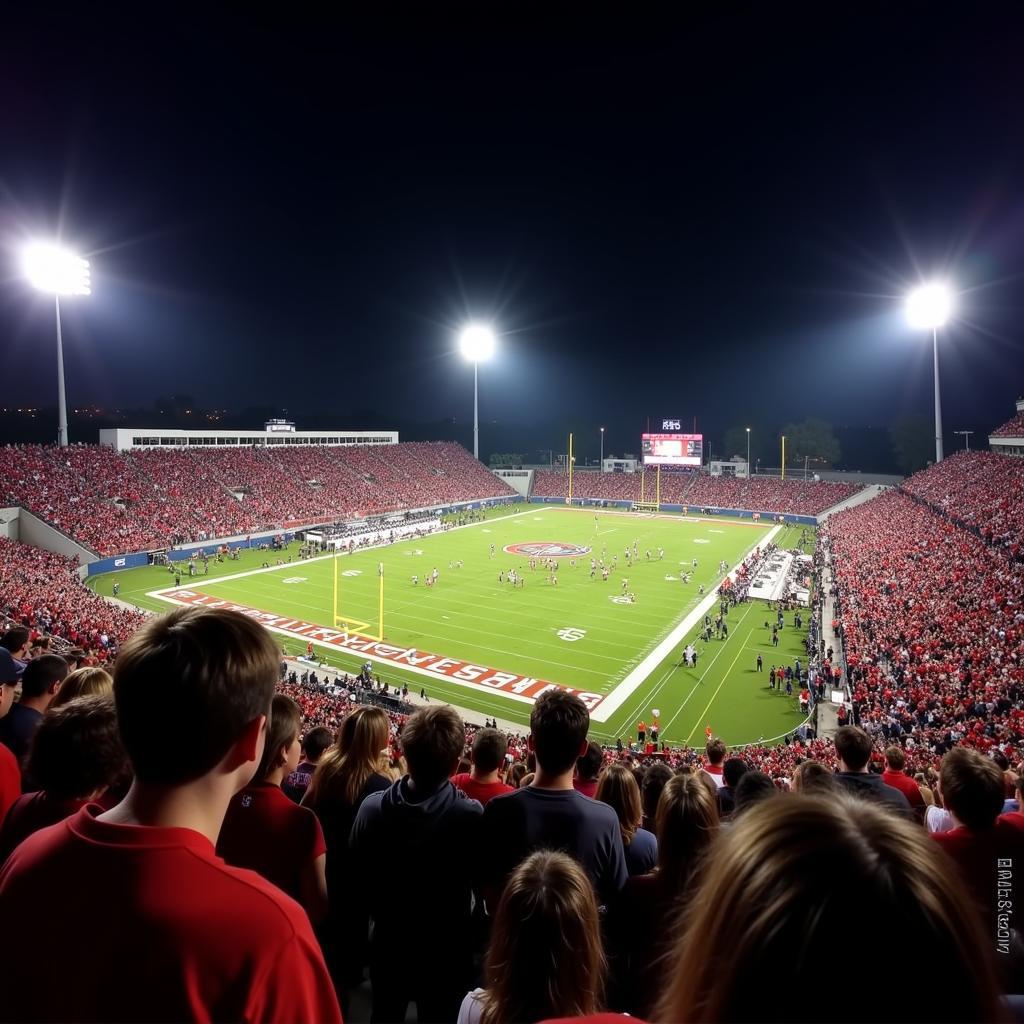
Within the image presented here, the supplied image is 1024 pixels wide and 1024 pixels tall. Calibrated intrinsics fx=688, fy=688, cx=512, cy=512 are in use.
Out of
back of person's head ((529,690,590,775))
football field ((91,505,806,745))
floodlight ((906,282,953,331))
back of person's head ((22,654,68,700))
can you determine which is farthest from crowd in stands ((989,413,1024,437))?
back of person's head ((22,654,68,700))

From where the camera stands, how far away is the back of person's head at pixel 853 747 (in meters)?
6.39

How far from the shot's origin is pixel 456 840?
12.1 ft

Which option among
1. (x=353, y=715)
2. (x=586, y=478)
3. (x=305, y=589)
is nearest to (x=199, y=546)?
(x=305, y=589)

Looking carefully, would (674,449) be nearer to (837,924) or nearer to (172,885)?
(172,885)

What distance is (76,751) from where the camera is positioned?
3326 mm

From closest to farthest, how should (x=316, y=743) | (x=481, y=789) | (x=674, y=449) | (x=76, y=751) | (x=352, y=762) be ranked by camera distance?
(x=76, y=751), (x=352, y=762), (x=481, y=789), (x=316, y=743), (x=674, y=449)

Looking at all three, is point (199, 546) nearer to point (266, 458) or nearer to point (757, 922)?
point (266, 458)

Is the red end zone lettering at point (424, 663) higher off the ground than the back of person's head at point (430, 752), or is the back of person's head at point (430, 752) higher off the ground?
the back of person's head at point (430, 752)

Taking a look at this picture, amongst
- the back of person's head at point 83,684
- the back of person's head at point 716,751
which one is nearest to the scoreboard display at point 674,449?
the back of person's head at point 716,751

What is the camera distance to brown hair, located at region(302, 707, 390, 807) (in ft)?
15.7

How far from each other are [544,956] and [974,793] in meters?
3.73

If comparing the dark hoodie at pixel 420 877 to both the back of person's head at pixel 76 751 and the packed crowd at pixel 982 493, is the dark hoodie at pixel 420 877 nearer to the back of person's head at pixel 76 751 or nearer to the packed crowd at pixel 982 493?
the back of person's head at pixel 76 751

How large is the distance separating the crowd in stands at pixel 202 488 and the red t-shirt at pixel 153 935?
143 ft

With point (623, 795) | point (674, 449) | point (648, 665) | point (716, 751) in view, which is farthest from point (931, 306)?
point (623, 795)
